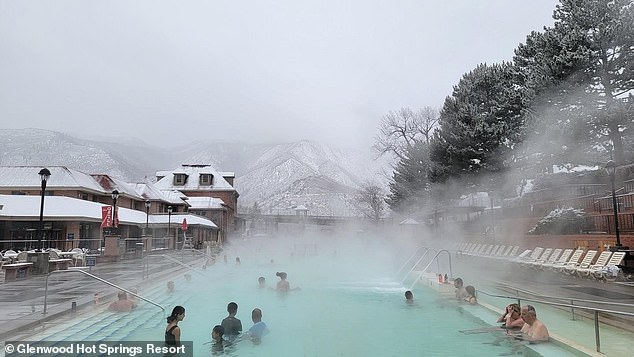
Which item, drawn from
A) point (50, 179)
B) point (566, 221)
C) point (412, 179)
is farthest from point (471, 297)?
point (412, 179)

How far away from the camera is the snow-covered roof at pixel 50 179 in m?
30.6

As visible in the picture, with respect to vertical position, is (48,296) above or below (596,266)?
below

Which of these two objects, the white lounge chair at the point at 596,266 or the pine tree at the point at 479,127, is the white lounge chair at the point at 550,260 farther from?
the pine tree at the point at 479,127

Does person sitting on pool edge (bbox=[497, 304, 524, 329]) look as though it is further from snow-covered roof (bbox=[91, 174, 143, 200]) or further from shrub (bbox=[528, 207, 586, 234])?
snow-covered roof (bbox=[91, 174, 143, 200])

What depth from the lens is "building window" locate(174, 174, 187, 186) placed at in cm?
6328

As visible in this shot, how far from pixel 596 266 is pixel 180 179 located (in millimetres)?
57379

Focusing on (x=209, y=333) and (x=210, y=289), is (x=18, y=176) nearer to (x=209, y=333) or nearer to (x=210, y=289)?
(x=210, y=289)

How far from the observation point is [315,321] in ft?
38.9

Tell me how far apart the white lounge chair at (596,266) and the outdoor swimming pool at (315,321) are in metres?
4.64

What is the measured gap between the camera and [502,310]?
10211mm

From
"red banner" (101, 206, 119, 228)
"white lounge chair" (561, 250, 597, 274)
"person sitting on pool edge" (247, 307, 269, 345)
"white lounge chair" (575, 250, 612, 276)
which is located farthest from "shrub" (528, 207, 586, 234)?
"red banner" (101, 206, 119, 228)

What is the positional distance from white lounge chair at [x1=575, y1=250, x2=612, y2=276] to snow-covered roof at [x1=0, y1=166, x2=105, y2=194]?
1177 inches

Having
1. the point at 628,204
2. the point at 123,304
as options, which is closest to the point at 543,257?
the point at 628,204

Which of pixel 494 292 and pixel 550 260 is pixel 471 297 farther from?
pixel 550 260
